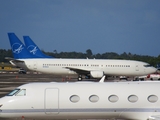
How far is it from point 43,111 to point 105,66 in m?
35.7

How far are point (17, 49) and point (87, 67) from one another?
12.4m

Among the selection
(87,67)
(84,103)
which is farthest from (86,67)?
(84,103)

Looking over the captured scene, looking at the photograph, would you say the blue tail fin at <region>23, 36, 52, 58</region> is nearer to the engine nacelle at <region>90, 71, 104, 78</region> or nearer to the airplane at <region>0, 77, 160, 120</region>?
the engine nacelle at <region>90, 71, 104, 78</region>

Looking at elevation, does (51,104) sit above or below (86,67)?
below

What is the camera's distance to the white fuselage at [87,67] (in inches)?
1814

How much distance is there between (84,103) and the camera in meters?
11.1

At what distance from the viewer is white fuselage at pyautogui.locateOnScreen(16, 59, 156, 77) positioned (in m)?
46.1

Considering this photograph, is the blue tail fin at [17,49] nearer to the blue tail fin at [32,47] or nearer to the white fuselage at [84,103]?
the blue tail fin at [32,47]

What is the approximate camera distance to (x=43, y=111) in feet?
36.8

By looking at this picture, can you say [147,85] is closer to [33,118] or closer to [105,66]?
[33,118]

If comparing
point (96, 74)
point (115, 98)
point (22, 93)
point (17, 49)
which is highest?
point (17, 49)

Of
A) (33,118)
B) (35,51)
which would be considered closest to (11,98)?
(33,118)

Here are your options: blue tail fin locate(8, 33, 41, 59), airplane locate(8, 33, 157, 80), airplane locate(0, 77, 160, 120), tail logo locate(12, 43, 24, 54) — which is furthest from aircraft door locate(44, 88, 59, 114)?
tail logo locate(12, 43, 24, 54)

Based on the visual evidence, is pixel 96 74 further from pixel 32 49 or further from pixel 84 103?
pixel 84 103
